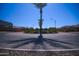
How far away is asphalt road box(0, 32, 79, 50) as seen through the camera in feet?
32.3

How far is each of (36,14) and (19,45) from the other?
0.60m

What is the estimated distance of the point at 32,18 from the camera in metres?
9.88

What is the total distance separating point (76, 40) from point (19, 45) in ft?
3.17

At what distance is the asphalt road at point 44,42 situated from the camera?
9859 millimetres

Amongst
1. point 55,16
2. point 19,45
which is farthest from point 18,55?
point 55,16

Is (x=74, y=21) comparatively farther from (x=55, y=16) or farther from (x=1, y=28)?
(x=1, y=28)

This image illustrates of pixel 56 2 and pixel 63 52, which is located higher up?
pixel 56 2

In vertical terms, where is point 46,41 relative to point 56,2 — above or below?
below

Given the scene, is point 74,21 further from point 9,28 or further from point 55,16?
point 9,28

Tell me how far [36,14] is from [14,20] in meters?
0.39

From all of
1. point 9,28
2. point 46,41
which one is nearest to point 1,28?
point 9,28

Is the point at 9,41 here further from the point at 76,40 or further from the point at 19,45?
the point at 76,40

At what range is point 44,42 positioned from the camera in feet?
32.4

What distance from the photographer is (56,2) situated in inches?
388
